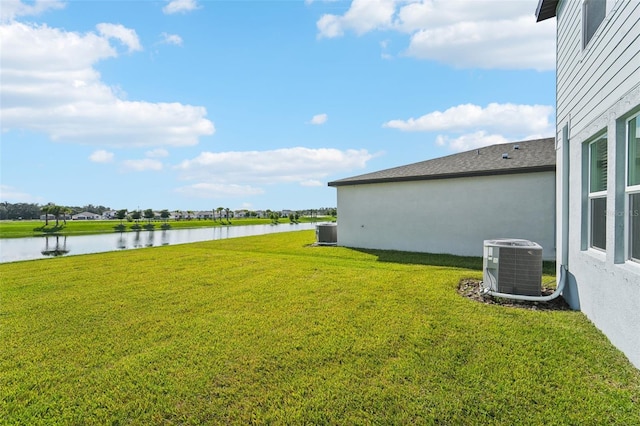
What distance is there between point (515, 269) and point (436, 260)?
427cm

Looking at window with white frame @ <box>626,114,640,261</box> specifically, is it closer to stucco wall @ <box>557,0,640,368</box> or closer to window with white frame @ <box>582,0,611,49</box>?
stucco wall @ <box>557,0,640,368</box>

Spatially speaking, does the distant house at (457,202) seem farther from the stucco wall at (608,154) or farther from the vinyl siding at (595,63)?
the stucco wall at (608,154)

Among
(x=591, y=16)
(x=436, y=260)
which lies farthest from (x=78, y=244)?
(x=591, y=16)

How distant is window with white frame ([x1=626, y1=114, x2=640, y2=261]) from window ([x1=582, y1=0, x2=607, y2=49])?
1.74m

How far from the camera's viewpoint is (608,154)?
3.46 metres

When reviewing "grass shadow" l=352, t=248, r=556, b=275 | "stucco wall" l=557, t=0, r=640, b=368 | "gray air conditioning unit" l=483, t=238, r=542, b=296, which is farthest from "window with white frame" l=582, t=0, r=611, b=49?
"grass shadow" l=352, t=248, r=556, b=275

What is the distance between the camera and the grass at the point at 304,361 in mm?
2404

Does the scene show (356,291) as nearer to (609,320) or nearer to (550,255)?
(609,320)

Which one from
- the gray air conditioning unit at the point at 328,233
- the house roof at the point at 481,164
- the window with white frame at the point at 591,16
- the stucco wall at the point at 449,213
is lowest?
the gray air conditioning unit at the point at 328,233

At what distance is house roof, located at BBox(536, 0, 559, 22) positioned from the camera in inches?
233

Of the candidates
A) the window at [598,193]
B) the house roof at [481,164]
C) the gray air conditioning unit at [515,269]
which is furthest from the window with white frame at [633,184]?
the house roof at [481,164]

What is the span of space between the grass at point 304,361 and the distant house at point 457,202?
5.19 meters

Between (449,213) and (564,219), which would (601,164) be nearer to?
(564,219)

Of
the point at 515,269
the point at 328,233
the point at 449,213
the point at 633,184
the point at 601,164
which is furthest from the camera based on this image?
the point at 328,233
